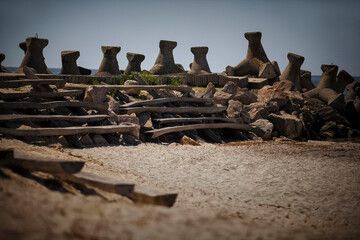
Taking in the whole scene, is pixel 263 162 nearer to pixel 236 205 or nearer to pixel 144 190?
pixel 236 205

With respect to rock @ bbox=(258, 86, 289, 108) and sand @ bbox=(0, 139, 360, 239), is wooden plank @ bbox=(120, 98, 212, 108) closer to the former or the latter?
sand @ bbox=(0, 139, 360, 239)

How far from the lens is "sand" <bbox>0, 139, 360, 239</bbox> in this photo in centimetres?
341

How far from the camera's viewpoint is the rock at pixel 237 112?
14705 millimetres

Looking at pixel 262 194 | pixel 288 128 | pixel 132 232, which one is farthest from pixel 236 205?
pixel 288 128

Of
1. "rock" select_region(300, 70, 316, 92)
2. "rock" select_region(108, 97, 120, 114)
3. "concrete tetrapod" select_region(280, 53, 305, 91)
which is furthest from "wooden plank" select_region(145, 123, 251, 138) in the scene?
"rock" select_region(300, 70, 316, 92)

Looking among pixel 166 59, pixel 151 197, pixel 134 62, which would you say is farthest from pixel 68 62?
pixel 151 197

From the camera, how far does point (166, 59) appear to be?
22172 millimetres

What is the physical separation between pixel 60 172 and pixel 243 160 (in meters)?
5.10

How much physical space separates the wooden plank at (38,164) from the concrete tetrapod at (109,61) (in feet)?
47.1

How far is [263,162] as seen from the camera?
9102 millimetres

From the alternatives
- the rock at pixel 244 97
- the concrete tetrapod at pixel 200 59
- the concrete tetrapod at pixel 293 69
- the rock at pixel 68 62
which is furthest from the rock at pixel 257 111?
the concrete tetrapod at pixel 293 69

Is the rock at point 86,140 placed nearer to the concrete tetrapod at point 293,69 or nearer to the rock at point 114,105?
the rock at point 114,105

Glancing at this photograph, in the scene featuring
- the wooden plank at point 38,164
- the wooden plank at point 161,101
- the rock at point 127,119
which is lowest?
the rock at point 127,119

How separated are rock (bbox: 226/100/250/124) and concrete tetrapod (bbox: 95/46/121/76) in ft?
21.9
